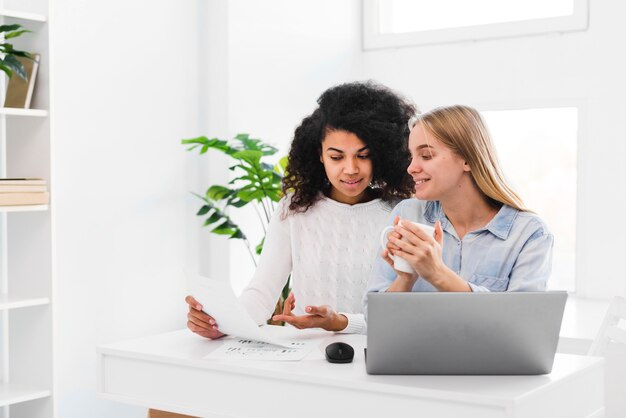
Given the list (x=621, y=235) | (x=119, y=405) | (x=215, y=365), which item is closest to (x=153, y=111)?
(x=119, y=405)

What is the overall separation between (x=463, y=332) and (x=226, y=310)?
1.82ft

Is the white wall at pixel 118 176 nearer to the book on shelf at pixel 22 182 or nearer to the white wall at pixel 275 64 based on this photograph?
the white wall at pixel 275 64

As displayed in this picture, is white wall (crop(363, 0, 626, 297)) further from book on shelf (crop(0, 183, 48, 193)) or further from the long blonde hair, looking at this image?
book on shelf (crop(0, 183, 48, 193))

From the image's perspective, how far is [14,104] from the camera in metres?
3.04

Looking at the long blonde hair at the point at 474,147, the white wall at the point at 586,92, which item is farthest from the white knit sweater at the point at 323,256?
the white wall at the point at 586,92

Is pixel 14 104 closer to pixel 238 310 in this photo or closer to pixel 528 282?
pixel 238 310

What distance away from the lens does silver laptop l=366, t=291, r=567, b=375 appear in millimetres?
1562

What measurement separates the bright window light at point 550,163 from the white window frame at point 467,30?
0.37 meters

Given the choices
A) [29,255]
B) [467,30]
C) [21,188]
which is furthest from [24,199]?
[467,30]

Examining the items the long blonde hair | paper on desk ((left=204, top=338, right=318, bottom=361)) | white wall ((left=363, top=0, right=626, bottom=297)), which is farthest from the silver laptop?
white wall ((left=363, top=0, right=626, bottom=297))

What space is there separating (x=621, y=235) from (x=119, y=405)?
2274 millimetres

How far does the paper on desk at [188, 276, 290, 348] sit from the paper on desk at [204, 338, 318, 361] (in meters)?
0.02

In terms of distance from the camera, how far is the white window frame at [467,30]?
3.92 m

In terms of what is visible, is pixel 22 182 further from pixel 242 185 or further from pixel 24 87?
pixel 242 185
